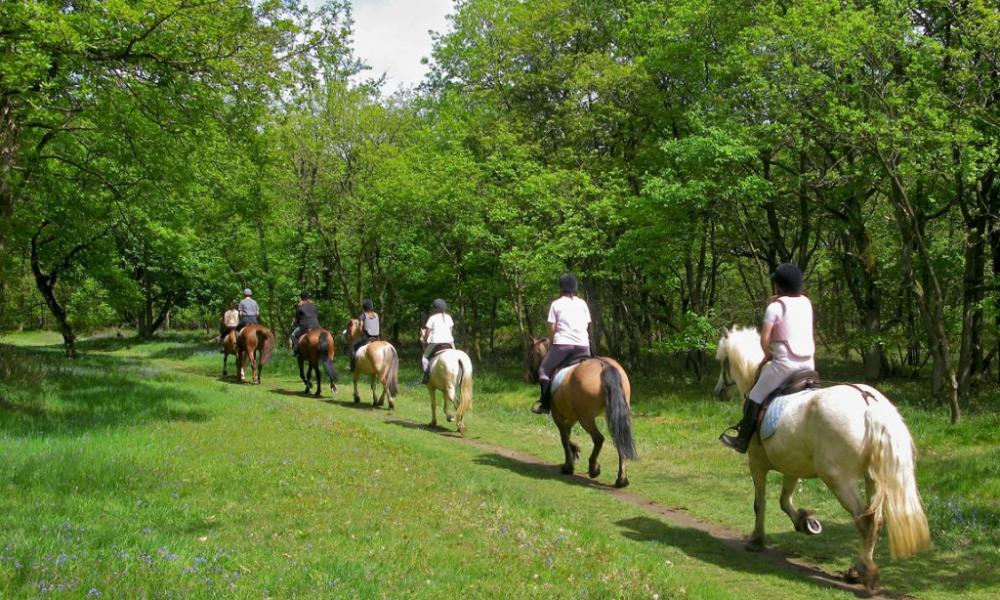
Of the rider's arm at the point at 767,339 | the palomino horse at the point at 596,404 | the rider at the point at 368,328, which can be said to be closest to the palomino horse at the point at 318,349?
the rider at the point at 368,328

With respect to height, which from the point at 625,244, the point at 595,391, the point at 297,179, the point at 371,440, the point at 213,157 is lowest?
the point at 371,440

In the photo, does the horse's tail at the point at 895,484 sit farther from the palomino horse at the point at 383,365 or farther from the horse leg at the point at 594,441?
the palomino horse at the point at 383,365

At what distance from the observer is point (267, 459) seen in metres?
9.95

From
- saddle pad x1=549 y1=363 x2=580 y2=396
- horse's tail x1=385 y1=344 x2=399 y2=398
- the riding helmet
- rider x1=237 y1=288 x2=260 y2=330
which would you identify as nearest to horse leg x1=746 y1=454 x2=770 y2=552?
saddle pad x1=549 y1=363 x2=580 y2=396

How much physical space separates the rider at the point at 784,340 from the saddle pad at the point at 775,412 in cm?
20

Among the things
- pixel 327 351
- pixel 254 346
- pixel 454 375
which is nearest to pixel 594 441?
pixel 454 375

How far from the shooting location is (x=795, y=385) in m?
7.45

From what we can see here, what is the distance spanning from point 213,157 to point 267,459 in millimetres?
10772

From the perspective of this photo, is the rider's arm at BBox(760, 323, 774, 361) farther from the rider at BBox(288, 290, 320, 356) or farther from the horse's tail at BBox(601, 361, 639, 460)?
the rider at BBox(288, 290, 320, 356)

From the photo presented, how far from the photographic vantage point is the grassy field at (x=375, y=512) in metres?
5.35

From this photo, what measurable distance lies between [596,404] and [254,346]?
16.6 m

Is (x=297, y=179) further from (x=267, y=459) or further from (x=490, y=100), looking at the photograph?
(x=267, y=459)

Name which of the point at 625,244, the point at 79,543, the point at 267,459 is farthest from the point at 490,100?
the point at 79,543

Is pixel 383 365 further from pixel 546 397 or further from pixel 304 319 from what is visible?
pixel 546 397
